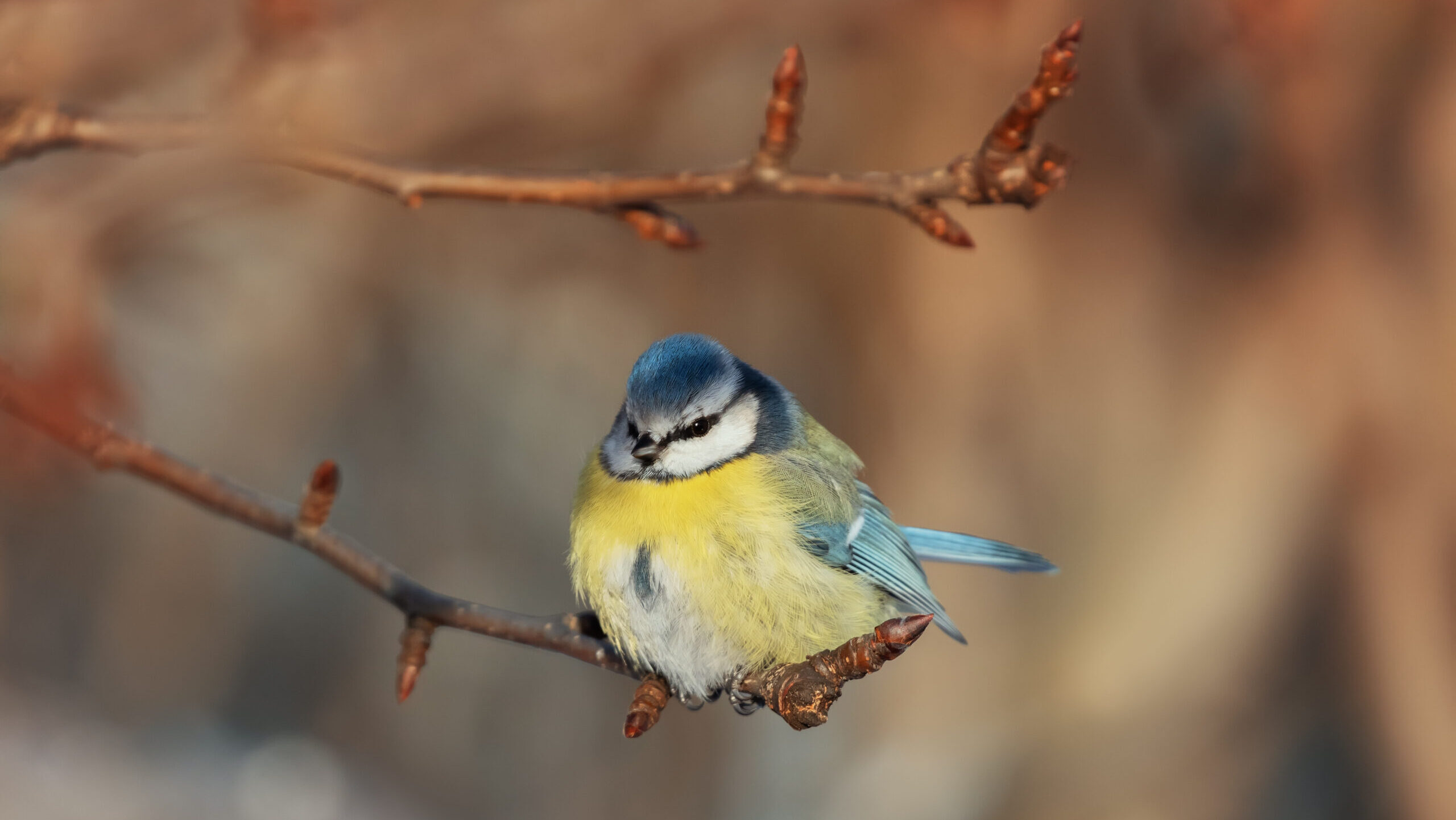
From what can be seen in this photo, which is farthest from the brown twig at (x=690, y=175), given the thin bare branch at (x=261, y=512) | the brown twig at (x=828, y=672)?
the brown twig at (x=828, y=672)

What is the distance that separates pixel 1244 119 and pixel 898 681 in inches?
72.1

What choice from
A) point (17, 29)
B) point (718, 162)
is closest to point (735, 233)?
point (718, 162)

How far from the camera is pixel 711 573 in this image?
Answer: 135 centimetres

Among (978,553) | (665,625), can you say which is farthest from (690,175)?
(978,553)

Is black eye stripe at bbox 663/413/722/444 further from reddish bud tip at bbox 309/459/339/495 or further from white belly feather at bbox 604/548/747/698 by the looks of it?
reddish bud tip at bbox 309/459/339/495

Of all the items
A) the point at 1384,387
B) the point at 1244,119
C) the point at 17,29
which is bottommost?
the point at 17,29

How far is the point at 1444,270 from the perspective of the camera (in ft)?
9.35

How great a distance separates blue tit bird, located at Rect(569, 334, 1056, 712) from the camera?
4.42 feet

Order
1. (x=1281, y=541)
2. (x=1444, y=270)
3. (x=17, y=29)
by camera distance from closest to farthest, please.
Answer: (x=17, y=29)
(x=1444, y=270)
(x=1281, y=541)

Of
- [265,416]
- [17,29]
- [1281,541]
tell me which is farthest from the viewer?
[265,416]

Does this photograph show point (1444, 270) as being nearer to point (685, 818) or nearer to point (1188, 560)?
point (1188, 560)

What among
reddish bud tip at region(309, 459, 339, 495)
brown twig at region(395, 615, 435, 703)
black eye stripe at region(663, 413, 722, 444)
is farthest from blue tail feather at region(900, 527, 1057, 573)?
reddish bud tip at region(309, 459, 339, 495)

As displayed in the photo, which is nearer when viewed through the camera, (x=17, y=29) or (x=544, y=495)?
(x=17, y=29)

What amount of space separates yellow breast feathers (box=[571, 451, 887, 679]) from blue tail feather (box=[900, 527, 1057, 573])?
0.86 ft
